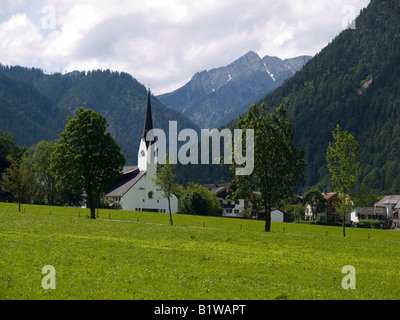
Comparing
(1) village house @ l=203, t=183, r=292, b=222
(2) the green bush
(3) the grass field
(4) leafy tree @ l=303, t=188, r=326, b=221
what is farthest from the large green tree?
(4) leafy tree @ l=303, t=188, r=326, b=221

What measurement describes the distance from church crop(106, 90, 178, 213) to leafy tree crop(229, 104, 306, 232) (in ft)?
204

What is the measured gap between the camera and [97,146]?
6875 cm

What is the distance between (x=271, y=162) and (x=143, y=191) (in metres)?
73.7

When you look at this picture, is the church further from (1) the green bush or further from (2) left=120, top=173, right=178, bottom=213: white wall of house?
(1) the green bush

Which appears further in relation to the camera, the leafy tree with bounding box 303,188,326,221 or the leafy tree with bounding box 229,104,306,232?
the leafy tree with bounding box 303,188,326,221

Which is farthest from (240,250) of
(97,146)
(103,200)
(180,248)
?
(103,200)

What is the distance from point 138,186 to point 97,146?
5883 centimetres

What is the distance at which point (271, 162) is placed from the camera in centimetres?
5859

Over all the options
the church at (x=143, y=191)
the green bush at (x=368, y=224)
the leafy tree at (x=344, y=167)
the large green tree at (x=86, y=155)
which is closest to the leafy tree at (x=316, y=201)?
the green bush at (x=368, y=224)

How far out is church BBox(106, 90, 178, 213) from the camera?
124m
